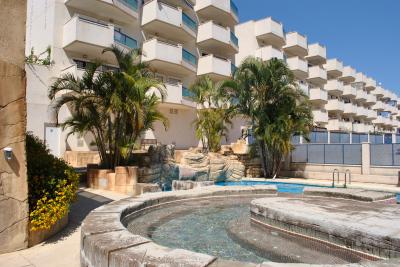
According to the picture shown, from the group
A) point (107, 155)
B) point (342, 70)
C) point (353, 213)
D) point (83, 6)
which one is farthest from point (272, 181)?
point (342, 70)

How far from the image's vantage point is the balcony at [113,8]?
20.0m

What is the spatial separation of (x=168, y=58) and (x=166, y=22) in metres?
2.92

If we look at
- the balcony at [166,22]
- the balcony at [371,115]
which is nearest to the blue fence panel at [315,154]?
the balcony at [166,22]

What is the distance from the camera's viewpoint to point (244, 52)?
37094mm

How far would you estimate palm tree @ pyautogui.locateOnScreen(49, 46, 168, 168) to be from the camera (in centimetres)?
1198

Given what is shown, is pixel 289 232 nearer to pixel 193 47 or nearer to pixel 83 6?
pixel 83 6

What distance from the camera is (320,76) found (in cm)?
4281

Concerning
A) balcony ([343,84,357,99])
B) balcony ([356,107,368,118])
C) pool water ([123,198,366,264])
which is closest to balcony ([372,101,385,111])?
balcony ([356,107,368,118])

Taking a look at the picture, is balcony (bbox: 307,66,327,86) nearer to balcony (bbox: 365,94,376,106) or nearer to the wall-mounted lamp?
balcony (bbox: 365,94,376,106)

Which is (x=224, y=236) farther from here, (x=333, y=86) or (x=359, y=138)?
(x=333, y=86)

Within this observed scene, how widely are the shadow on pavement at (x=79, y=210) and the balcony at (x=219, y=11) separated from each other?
23.1 metres

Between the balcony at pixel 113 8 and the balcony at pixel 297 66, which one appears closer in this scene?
the balcony at pixel 113 8

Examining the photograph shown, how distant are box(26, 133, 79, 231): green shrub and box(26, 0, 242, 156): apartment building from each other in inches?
460

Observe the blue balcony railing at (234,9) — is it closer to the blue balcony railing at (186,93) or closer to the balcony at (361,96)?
the blue balcony railing at (186,93)
